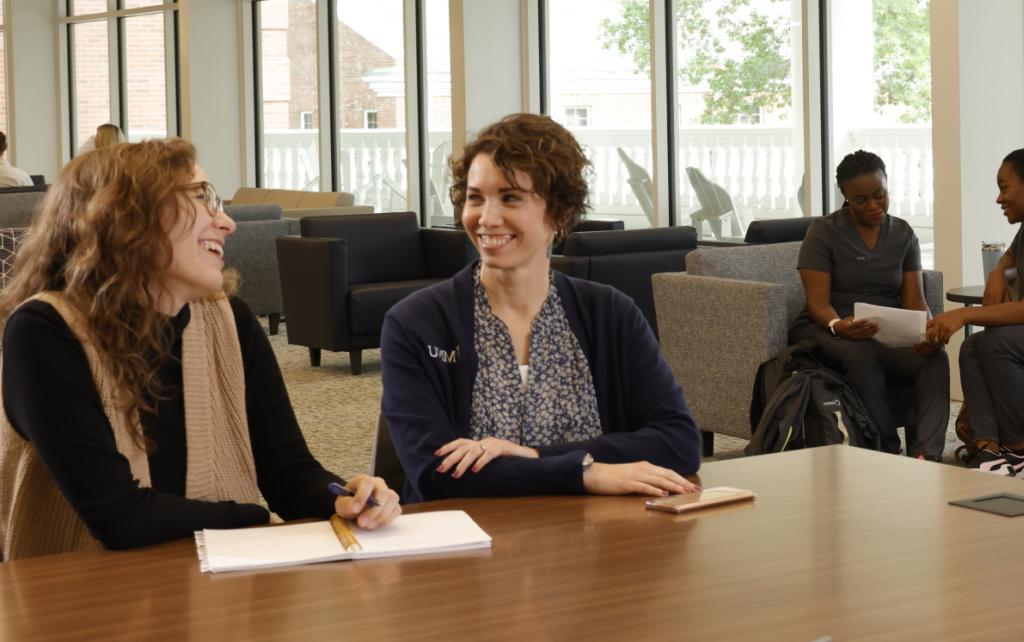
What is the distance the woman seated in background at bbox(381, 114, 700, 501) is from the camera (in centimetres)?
235

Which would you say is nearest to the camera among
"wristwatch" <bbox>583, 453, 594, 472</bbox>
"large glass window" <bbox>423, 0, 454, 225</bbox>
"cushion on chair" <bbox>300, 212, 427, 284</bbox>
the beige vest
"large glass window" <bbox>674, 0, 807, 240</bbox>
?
the beige vest

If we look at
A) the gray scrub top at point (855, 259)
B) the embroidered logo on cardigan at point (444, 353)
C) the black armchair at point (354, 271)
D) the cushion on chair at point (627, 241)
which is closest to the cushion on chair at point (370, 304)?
the black armchair at point (354, 271)

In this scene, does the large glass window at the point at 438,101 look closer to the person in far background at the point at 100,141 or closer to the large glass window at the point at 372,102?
the large glass window at the point at 372,102

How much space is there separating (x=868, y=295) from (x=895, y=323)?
263 mm

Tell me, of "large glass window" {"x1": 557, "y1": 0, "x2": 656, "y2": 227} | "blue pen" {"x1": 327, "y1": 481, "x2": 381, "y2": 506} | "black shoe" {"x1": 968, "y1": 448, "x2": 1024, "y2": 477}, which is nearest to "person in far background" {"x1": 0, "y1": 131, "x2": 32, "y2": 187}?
"large glass window" {"x1": 557, "y1": 0, "x2": 656, "y2": 227}

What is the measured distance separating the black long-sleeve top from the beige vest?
0.02m

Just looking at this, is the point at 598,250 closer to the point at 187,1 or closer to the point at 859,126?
the point at 859,126

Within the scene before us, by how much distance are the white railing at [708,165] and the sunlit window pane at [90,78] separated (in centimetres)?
390

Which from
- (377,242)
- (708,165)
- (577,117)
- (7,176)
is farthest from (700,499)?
(7,176)

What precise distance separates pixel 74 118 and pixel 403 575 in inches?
616

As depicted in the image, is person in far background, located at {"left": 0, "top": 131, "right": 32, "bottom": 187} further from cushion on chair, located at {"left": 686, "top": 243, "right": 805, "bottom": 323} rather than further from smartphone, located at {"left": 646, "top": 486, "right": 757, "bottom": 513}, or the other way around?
smartphone, located at {"left": 646, "top": 486, "right": 757, "bottom": 513}

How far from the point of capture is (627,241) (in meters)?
7.20

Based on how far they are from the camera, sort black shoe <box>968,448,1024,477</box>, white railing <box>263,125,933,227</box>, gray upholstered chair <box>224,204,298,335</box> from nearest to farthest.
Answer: black shoe <box>968,448,1024,477</box>
white railing <box>263,125,933,227</box>
gray upholstered chair <box>224,204,298,335</box>

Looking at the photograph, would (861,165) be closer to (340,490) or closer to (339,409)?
(339,409)
